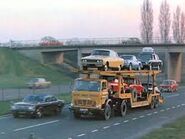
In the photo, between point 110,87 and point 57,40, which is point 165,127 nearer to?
point 110,87

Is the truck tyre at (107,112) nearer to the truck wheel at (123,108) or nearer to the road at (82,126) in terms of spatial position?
the road at (82,126)

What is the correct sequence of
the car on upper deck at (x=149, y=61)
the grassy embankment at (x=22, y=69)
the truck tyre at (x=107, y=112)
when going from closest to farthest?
1. the truck tyre at (x=107, y=112)
2. the car on upper deck at (x=149, y=61)
3. the grassy embankment at (x=22, y=69)

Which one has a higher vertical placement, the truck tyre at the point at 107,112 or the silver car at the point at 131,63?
the silver car at the point at 131,63

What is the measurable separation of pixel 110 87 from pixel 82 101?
2489 mm

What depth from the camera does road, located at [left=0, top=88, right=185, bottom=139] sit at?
2544 cm

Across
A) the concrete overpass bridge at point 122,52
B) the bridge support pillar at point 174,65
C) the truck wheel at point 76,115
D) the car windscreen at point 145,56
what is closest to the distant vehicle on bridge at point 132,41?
the concrete overpass bridge at point 122,52

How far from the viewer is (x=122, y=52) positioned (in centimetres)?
10519

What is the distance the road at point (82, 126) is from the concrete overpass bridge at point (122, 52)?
62146 mm

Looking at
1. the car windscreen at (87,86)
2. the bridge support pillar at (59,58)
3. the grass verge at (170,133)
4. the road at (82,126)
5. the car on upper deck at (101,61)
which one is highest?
the bridge support pillar at (59,58)

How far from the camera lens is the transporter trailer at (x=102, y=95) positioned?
33156mm

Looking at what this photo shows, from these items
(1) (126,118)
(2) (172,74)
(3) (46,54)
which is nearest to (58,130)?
(1) (126,118)

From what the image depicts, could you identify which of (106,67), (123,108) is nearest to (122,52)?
(123,108)

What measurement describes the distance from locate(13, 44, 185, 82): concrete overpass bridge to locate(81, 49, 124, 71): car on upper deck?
196 feet

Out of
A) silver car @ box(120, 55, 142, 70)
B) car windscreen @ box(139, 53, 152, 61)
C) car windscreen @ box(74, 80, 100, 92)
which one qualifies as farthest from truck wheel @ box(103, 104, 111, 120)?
car windscreen @ box(139, 53, 152, 61)
